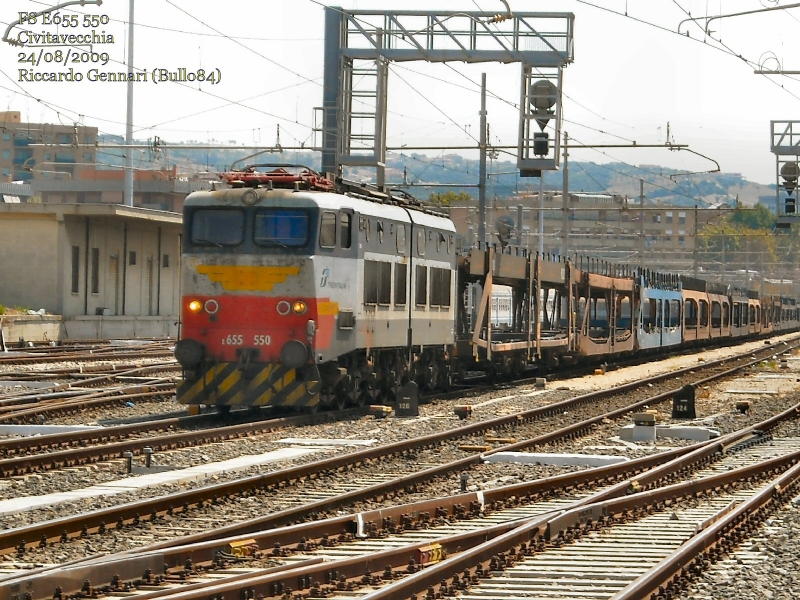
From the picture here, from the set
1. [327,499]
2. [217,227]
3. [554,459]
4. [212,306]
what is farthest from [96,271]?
[327,499]

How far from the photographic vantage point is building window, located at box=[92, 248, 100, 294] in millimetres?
46500

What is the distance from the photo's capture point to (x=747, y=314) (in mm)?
68375

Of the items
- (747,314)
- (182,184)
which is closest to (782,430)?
(747,314)

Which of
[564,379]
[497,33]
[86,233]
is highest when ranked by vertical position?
[497,33]

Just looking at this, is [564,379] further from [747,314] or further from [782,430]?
[747,314]

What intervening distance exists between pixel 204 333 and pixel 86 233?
1088 inches

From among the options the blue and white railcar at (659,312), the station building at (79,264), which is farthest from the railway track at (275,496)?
the station building at (79,264)

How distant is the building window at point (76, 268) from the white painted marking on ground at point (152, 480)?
101ft

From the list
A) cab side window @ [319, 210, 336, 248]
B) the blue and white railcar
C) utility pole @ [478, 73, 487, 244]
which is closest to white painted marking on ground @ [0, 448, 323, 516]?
cab side window @ [319, 210, 336, 248]

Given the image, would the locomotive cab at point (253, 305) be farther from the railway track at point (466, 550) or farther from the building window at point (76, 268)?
the building window at point (76, 268)

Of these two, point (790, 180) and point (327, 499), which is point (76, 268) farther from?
point (327, 499)

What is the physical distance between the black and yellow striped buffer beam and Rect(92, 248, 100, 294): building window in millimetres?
28373

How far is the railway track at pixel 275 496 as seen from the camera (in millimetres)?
9688

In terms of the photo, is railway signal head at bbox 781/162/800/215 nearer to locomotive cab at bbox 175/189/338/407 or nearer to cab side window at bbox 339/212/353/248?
cab side window at bbox 339/212/353/248
